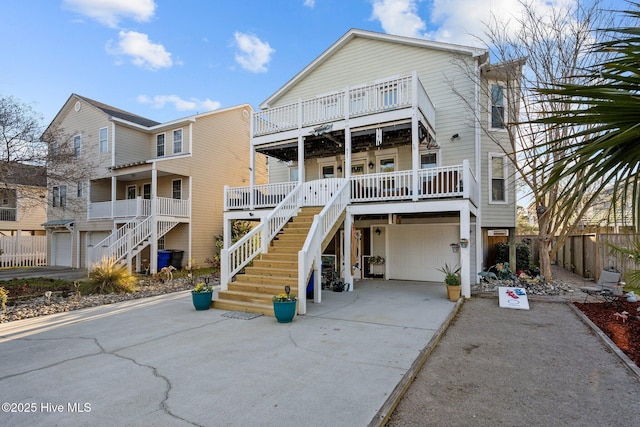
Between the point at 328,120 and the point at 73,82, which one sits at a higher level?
the point at 73,82

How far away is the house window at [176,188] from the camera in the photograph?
17625mm

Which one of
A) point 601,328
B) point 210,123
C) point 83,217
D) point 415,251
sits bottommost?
point 601,328

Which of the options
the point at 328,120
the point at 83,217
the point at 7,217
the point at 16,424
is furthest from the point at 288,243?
the point at 7,217

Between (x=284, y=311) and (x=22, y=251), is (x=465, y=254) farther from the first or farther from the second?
(x=22, y=251)

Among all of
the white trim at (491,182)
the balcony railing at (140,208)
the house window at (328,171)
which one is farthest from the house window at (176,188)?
the white trim at (491,182)

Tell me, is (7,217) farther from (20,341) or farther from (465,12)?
(465,12)

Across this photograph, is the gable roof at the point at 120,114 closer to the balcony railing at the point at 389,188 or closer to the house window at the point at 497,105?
the balcony railing at the point at 389,188

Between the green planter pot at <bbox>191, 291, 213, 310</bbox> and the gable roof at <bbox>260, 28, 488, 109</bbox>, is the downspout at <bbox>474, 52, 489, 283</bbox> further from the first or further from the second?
the green planter pot at <bbox>191, 291, 213, 310</bbox>

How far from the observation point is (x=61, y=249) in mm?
20562

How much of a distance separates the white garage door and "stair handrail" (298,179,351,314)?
309cm

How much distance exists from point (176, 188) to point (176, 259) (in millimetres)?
3900

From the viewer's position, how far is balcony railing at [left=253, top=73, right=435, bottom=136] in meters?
10.0

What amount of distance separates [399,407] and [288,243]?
6.37m

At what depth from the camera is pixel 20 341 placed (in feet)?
18.1
